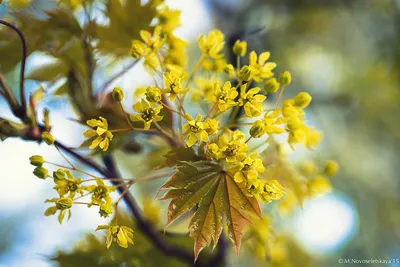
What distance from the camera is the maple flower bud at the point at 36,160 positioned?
0.65 meters

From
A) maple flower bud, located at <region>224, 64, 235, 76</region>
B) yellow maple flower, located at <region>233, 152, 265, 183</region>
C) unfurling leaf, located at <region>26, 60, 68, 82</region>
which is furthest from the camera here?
unfurling leaf, located at <region>26, 60, 68, 82</region>

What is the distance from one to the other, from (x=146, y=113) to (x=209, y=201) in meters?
0.14

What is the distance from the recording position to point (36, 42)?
76 cm

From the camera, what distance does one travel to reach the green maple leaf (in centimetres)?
61

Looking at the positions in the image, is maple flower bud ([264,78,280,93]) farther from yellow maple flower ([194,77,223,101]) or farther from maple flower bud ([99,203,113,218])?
maple flower bud ([99,203,113,218])

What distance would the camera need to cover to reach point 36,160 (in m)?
0.65

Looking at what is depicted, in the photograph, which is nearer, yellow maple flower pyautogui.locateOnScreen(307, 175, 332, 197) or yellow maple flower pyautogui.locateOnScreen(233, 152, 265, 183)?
yellow maple flower pyautogui.locateOnScreen(233, 152, 265, 183)

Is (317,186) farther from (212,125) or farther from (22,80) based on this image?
(22,80)

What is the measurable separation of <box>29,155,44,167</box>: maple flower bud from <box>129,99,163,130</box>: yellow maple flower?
0.14 m

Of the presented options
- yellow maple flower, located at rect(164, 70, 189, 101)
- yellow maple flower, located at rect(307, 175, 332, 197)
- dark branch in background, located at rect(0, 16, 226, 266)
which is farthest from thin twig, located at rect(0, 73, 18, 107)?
yellow maple flower, located at rect(307, 175, 332, 197)

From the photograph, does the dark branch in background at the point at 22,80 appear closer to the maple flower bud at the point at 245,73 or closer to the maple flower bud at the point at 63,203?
the maple flower bud at the point at 63,203

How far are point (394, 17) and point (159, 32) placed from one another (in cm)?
128

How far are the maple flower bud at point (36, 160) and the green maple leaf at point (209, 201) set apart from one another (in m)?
0.18

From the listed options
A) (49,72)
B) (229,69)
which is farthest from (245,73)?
(49,72)
